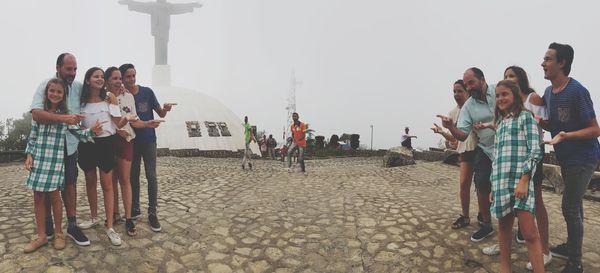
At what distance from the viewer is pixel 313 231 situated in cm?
451

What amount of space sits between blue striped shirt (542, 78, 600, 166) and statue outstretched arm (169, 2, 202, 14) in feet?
133

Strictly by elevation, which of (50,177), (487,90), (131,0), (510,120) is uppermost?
(131,0)

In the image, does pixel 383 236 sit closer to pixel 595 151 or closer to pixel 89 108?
pixel 595 151

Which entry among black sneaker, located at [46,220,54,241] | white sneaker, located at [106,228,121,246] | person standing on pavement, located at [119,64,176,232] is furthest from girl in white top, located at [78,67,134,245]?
black sneaker, located at [46,220,54,241]

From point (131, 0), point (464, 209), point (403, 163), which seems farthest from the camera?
point (131, 0)

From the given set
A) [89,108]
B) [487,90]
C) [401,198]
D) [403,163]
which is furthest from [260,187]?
[403,163]

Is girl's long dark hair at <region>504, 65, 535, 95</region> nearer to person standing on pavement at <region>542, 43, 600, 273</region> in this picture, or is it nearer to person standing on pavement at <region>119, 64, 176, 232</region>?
person standing on pavement at <region>542, 43, 600, 273</region>

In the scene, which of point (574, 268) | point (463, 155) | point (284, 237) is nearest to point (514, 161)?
point (574, 268)

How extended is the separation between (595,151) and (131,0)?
42.7 meters

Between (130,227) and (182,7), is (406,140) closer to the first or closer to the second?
(130,227)

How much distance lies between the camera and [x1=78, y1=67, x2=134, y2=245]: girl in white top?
12.2 ft

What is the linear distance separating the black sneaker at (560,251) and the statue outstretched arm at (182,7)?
133 feet

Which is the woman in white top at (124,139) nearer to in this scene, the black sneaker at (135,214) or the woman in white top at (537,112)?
the black sneaker at (135,214)

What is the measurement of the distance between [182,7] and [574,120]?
136ft
